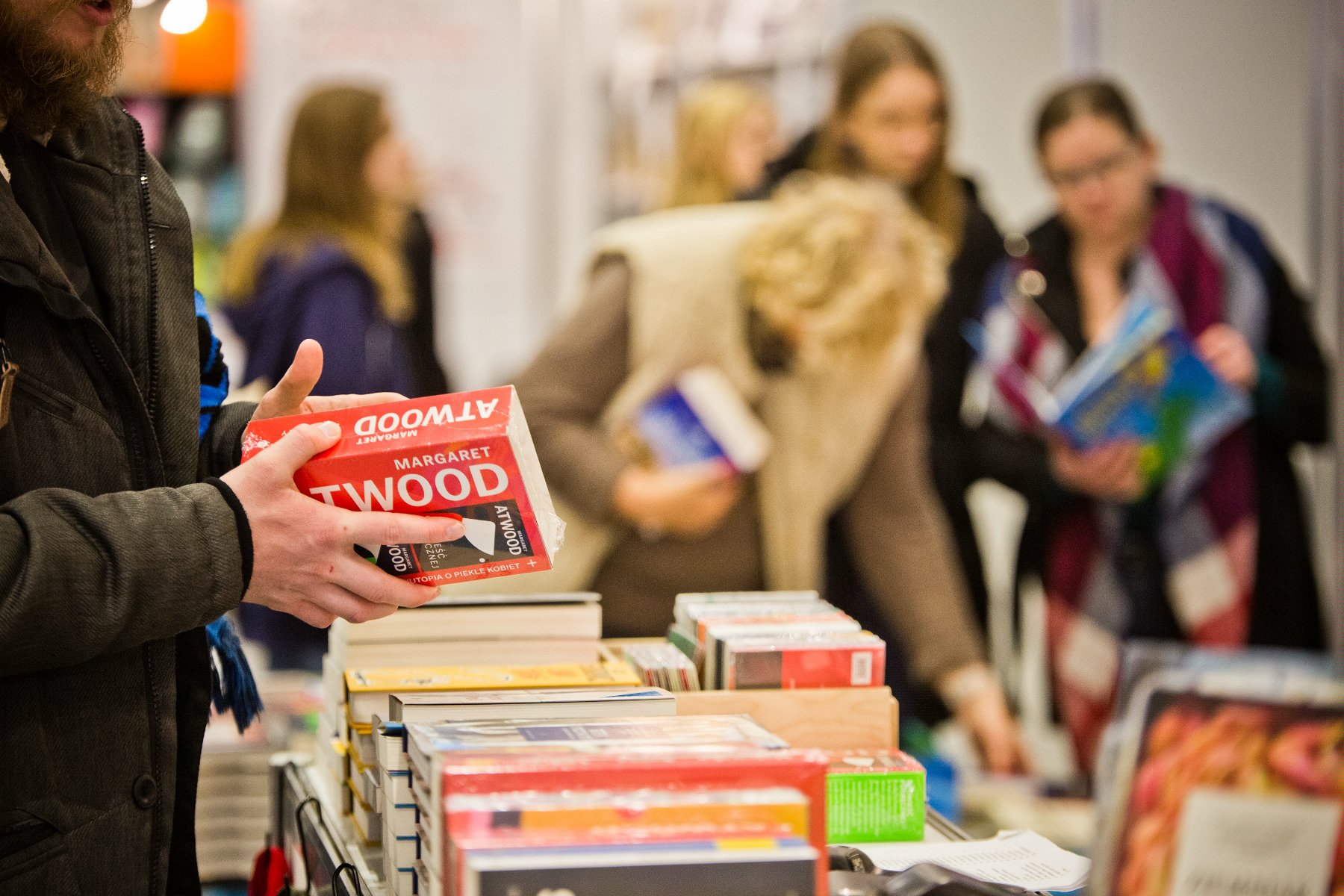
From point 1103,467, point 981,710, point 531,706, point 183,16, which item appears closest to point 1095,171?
point 1103,467

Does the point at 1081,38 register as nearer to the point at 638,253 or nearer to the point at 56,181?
the point at 638,253

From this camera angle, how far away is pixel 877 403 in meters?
3.91

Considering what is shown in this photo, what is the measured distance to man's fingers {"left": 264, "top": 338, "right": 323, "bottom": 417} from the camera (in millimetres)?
1564

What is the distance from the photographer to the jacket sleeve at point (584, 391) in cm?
363

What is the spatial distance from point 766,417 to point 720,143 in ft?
3.31

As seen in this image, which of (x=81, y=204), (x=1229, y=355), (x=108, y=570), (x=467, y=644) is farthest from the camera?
(x=1229, y=355)

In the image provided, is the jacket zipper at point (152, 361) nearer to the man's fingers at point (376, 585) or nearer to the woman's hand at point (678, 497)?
the man's fingers at point (376, 585)

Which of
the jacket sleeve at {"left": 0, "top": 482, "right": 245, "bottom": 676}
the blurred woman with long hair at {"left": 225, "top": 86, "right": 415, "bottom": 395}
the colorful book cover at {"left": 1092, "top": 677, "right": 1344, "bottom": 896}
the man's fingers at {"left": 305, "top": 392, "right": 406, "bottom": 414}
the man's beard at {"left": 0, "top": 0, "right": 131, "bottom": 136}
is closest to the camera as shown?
the colorful book cover at {"left": 1092, "top": 677, "right": 1344, "bottom": 896}

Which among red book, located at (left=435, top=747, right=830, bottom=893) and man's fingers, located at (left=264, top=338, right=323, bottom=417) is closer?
red book, located at (left=435, top=747, right=830, bottom=893)

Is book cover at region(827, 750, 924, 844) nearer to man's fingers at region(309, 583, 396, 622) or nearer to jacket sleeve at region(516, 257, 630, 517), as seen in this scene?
man's fingers at region(309, 583, 396, 622)

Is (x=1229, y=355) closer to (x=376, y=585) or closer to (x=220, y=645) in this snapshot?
(x=220, y=645)

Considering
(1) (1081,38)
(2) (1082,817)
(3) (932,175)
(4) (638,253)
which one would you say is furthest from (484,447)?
(1) (1081,38)

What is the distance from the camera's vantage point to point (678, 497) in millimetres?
3729

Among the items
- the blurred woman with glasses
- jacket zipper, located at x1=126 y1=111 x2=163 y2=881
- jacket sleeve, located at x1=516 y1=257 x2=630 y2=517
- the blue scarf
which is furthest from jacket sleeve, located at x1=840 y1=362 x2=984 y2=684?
jacket zipper, located at x1=126 y1=111 x2=163 y2=881
